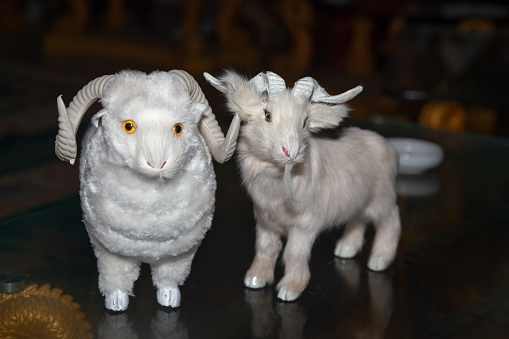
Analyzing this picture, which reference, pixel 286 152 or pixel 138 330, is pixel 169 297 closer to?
pixel 138 330

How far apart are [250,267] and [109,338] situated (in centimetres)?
34

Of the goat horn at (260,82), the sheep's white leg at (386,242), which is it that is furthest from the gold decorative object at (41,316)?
the sheep's white leg at (386,242)

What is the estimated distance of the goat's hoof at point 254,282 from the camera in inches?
54.7

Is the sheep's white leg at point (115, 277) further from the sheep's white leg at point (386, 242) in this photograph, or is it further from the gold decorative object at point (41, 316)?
the sheep's white leg at point (386, 242)

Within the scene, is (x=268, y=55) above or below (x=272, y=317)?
below

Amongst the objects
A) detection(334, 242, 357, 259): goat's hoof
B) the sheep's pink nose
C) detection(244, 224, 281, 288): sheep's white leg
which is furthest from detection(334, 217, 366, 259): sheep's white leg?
the sheep's pink nose

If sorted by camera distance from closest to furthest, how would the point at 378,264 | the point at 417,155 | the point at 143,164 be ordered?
the point at 143,164, the point at 378,264, the point at 417,155

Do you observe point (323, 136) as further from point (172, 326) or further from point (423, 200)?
point (423, 200)

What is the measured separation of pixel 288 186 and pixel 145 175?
248 mm

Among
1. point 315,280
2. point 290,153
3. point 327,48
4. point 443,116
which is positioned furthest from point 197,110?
point 327,48

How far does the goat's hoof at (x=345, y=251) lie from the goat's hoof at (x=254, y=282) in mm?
235

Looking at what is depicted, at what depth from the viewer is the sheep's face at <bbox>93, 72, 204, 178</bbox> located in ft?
3.53

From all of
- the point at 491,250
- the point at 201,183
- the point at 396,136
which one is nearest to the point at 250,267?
the point at 201,183

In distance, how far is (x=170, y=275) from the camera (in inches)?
50.9
